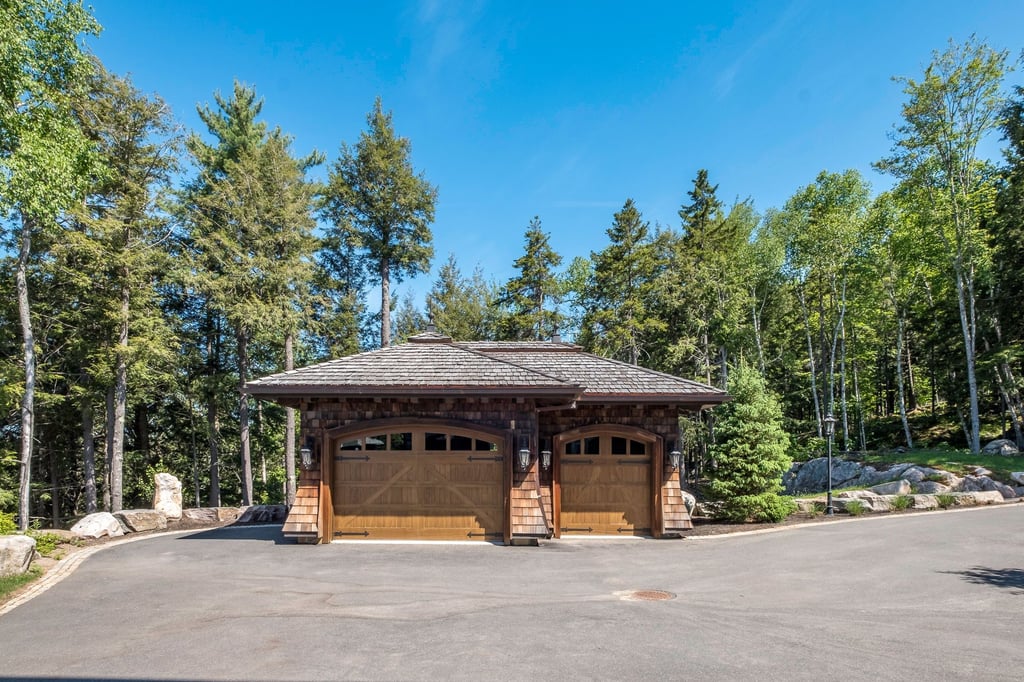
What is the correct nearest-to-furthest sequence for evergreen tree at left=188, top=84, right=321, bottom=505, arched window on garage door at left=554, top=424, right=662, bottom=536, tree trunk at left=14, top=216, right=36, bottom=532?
arched window on garage door at left=554, top=424, right=662, bottom=536
tree trunk at left=14, top=216, right=36, bottom=532
evergreen tree at left=188, top=84, right=321, bottom=505

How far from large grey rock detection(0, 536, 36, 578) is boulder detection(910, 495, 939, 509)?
61.0ft

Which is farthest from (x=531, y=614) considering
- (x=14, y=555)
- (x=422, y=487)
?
(x=14, y=555)

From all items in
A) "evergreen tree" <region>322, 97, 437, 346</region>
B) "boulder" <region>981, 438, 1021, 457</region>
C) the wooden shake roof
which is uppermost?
"evergreen tree" <region>322, 97, 437, 346</region>

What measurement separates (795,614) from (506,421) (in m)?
5.79

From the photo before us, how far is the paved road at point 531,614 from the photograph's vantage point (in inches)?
177

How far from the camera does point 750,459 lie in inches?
505

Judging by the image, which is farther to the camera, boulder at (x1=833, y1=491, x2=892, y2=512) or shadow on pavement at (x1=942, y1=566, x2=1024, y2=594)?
boulder at (x1=833, y1=491, x2=892, y2=512)

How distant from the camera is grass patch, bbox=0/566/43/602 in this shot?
6990 mm

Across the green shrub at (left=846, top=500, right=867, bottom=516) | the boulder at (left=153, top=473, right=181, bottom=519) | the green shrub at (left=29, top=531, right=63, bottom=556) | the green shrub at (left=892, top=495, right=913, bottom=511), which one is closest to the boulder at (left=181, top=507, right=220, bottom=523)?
the boulder at (left=153, top=473, right=181, bottom=519)

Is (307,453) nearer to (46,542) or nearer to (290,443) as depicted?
(46,542)

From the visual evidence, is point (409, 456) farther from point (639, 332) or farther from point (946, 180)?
point (946, 180)

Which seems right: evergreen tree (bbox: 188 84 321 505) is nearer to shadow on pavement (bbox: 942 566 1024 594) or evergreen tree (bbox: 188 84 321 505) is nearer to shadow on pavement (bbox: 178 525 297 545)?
shadow on pavement (bbox: 178 525 297 545)

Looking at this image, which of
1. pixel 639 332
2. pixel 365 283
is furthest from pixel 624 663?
pixel 365 283

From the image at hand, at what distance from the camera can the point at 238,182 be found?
20.3 meters
